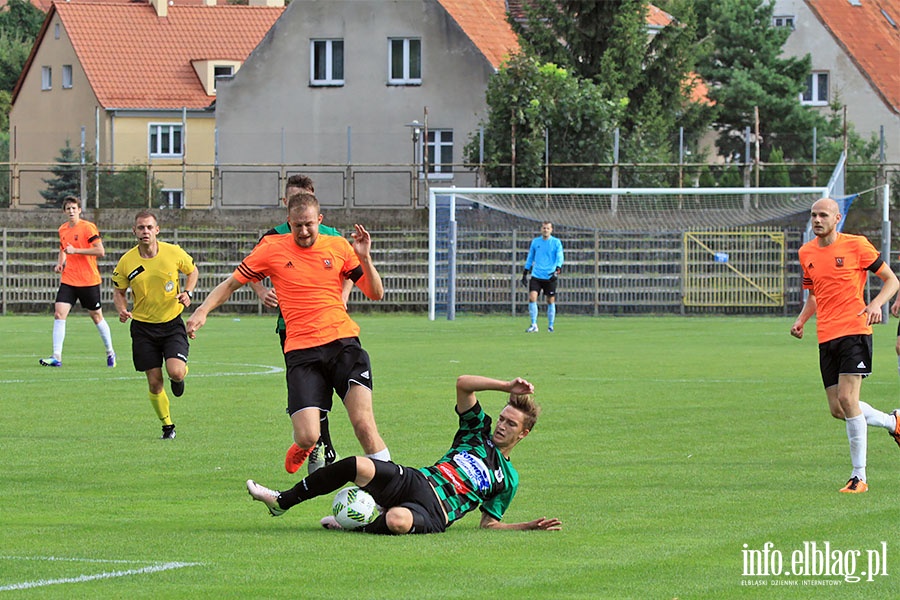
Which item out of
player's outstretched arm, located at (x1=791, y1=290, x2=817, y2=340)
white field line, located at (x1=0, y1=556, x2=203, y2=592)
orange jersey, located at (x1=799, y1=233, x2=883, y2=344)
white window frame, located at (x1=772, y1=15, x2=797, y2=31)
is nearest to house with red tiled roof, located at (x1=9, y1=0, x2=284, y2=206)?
white window frame, located at (x1=772, y1=15, x2=797, y2=31)

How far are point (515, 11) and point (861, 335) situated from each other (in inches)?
1696

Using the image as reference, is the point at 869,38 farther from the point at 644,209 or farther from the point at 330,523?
the point at 330,523

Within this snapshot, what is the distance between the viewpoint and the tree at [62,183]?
41281 mm

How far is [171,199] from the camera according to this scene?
44562 millimetres

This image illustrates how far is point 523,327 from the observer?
32500 mm

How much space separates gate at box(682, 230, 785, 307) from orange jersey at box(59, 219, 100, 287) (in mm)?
18412

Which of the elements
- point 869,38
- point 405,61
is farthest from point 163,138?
point 869,38

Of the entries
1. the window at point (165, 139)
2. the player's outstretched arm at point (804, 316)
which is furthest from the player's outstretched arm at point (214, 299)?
the window at point (165, 139)

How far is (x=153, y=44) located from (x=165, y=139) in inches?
238

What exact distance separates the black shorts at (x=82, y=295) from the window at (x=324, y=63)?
2913 centimetres

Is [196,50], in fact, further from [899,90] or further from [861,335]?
[861,335]


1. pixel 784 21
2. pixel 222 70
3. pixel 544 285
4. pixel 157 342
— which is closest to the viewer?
pixel 157 342

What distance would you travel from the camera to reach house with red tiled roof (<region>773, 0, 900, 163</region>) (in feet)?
205

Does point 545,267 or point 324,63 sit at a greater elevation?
point 324,63
